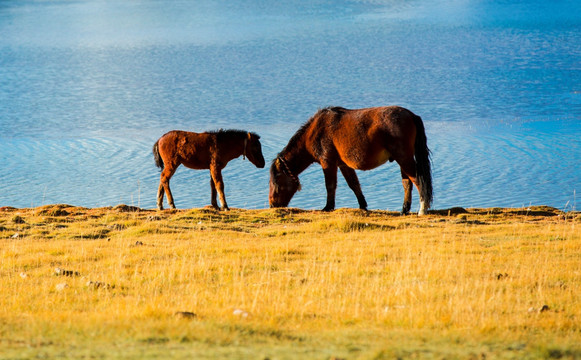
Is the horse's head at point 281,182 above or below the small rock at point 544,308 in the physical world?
above

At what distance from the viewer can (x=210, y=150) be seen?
13.5 metres

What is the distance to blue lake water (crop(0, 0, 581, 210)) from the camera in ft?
67.8

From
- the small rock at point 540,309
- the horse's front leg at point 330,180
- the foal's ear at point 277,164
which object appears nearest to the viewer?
the small rock at point 540,309

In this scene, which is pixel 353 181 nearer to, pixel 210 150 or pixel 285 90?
pixel 210 150

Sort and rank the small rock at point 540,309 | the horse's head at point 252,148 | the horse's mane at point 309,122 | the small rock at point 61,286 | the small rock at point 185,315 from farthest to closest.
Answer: the horse's head at point 252,148 → the horse's mane at point 309,122 → the small rock at point 61,286 → the small rock at point 540,309 → the small rock at point 185,315

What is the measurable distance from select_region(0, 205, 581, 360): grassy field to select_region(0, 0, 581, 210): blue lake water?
18.2ft

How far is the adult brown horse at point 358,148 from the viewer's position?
12.6 meters

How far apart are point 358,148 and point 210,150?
259 centimetres

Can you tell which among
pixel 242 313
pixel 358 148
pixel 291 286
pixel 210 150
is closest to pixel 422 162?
pixel 358 148

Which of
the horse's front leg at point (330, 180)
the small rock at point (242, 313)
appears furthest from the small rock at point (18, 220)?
the small rock at point (242, 313)

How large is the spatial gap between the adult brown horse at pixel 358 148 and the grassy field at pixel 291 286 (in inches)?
30.4

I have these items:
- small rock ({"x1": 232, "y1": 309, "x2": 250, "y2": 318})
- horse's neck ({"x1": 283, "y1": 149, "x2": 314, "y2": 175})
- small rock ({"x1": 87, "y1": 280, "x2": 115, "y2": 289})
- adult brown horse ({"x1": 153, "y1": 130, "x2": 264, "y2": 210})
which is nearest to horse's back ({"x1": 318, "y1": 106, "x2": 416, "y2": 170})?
horse's neck ({"x1": 283, "y1": 149, "x2": 314, "y2": 175})

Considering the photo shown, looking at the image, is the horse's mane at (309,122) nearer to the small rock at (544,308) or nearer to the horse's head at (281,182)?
the horse's head at (281,182)

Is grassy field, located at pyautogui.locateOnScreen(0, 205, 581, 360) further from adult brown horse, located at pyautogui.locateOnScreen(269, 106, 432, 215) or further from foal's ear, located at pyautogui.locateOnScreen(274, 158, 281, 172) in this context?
foal's ear, located at pyautogui.locateOnScreen(274, 158, 281, 172)
